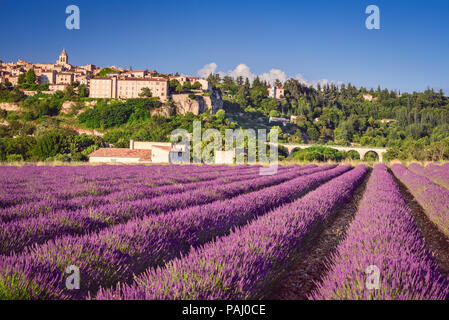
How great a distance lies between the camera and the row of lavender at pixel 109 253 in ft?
7.21

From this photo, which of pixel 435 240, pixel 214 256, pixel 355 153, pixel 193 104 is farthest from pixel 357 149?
pixel 214 256

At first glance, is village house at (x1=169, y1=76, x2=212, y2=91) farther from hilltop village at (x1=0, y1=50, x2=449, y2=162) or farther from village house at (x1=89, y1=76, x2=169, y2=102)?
village house at (x1=89, y1=76, x2=169, y2=102)

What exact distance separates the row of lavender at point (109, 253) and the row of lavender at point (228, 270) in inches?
9.1

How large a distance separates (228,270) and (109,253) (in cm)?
120

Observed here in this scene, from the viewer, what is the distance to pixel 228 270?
8.00 ft

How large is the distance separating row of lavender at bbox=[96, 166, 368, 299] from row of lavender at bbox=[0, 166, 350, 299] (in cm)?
23

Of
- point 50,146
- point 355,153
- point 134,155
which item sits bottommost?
point 134,155

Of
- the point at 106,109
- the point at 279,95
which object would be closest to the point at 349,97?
the point at 279,95

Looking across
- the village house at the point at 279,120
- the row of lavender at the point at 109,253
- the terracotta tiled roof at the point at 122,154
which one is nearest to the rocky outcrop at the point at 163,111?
the terracotta tiled roof at the point at 122,154

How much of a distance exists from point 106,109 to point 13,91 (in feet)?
108

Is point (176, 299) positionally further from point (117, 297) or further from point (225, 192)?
point (225, 192)

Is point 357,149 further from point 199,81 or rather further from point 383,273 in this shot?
point 383,273

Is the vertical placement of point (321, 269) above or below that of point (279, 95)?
below
